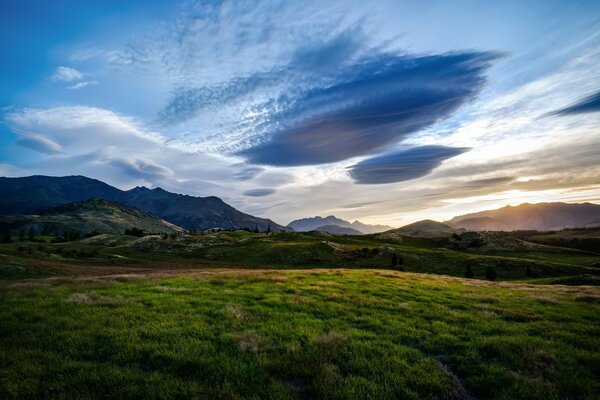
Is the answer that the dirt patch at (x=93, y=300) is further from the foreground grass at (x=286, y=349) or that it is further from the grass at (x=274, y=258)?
the grass at (x=274, y=258)

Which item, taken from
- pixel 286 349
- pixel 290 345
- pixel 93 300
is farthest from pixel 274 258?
pixel 286 349

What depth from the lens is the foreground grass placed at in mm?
7926

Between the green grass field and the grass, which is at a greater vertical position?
the green grass field

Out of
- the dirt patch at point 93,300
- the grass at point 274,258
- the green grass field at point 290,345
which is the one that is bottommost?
the grass at point 274,258

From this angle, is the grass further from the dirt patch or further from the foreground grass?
the foreground grass

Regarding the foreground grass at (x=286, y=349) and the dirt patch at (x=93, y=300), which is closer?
the foreground grass at (x=286, y=349)

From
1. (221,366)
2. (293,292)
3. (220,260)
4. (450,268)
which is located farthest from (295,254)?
(221,366)

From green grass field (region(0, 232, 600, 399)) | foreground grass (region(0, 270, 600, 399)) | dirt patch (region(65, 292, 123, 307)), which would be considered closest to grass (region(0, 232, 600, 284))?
dirt patch (region(65, 292, 123, 307))

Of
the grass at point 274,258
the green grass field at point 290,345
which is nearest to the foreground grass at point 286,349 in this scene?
the green grass field at point 290,345

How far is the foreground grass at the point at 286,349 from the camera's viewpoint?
7926 millimetres

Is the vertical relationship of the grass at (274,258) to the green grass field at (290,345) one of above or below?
below

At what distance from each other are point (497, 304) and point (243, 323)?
16.0m

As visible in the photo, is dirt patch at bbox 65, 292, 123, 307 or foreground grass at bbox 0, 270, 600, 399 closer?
foreground grass at bbox 0, 270, 600, 399

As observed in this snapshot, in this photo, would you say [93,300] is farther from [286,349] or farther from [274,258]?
[274,258]
